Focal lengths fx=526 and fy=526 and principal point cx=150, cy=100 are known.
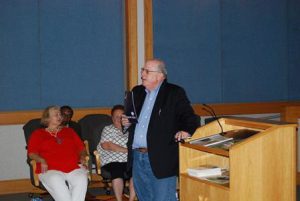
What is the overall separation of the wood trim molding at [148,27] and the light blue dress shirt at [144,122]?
295cm

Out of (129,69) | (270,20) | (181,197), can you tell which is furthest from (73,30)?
(181,197)

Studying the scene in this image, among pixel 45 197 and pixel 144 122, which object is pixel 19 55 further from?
pixel 144 122

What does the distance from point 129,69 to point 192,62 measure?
0.97 metres

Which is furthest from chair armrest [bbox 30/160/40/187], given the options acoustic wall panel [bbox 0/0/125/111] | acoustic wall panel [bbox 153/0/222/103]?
acoustic wall panel [bbox 153/0/222/103]

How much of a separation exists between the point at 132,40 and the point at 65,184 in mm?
2445

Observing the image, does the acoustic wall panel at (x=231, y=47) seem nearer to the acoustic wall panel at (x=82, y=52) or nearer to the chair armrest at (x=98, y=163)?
the acoustic wall panel at (x=82, y=52)

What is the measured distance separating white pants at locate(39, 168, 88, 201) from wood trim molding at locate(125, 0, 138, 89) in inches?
76.9

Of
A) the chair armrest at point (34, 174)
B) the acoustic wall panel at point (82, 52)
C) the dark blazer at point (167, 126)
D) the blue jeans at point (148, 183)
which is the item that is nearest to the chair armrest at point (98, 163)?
the chair armrest at point (34, 174)

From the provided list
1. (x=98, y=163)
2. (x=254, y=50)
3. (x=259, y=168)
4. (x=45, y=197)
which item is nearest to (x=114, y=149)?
(x=98, y=163)

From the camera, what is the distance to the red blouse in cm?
547

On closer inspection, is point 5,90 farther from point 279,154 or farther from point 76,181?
point 279,154

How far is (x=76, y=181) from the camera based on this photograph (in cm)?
534

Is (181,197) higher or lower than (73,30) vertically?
lower

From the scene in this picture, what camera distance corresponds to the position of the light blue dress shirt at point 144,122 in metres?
4.08
